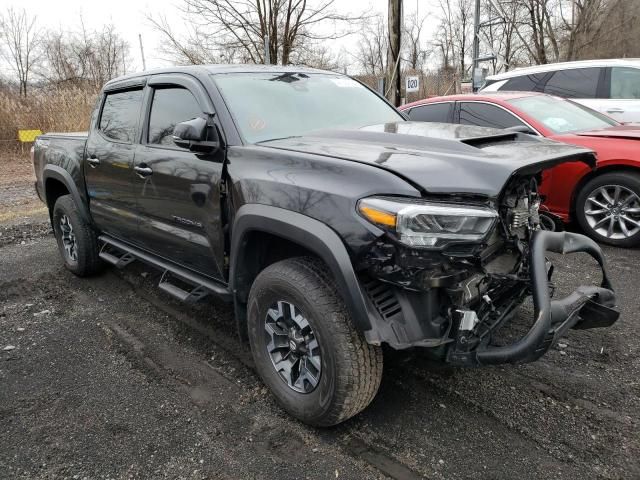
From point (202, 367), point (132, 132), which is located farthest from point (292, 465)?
point (132, 132)

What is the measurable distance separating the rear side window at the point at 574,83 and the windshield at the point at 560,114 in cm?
189

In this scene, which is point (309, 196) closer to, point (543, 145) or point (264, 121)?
point (264, 121)

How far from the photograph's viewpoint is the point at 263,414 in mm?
2680

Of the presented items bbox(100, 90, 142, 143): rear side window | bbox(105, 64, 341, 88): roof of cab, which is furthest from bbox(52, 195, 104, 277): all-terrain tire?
bbox(105, 64, 341, 88): roof of cab

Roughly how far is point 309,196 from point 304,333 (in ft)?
2.27

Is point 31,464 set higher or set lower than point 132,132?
lower

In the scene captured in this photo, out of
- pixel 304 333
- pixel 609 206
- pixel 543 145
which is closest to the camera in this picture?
pixel 304 333

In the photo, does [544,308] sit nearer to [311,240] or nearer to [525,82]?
[311,240]

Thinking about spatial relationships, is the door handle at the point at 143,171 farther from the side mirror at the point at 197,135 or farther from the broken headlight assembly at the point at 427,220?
the broken headlight assembly at the point at 427,220

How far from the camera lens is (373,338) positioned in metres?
2.07

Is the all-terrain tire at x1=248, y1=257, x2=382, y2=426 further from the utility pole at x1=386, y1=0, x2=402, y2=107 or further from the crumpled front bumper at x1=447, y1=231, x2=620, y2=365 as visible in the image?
the utility pole at x1=386, y1=0, x2=402, y2=107

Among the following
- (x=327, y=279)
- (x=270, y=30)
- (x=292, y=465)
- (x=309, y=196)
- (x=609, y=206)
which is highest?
(x=270, y=30)

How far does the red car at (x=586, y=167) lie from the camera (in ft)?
16.0

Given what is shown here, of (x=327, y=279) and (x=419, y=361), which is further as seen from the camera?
(x=419, y=361)
